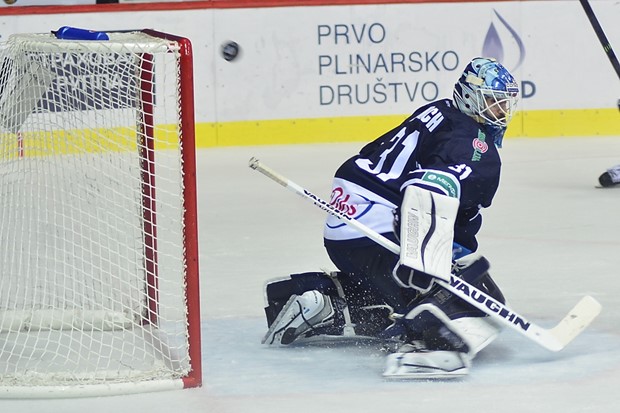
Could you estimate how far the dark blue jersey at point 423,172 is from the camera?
114 inches

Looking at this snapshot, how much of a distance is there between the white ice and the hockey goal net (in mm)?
113

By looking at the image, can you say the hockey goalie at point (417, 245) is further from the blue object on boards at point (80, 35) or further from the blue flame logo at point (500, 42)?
the blue flame logo at point (500, 42)

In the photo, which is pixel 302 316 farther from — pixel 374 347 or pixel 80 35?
pixel 80 35

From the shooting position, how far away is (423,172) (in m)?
2.88

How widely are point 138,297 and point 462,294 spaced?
970mm

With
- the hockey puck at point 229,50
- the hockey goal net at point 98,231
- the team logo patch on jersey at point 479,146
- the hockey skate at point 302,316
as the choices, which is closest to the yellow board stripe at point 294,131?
the hockey puck at point 229,50

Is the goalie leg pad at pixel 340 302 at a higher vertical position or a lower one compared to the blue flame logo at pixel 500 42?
lower

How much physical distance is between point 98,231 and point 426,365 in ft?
3.33

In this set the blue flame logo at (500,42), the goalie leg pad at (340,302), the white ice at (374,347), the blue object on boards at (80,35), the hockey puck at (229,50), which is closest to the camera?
the white ice at (374,347)

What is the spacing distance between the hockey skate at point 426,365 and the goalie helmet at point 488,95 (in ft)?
1.90

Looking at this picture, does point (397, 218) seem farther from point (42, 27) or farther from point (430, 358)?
point (42, 27)

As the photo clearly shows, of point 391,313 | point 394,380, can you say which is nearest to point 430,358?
point 394,380

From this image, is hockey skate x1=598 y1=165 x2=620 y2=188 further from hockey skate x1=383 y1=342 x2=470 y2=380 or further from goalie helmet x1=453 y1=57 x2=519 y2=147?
hockey skate x1=383 y1=342 x2=470 y2=380

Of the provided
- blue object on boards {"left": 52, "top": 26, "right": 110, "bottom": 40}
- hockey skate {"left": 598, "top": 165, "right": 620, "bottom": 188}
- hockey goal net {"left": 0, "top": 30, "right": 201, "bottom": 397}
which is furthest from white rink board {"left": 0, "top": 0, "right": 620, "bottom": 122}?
blue object on boards {"left": 52, "top": 26, "right": 110, "bottom": 40}
